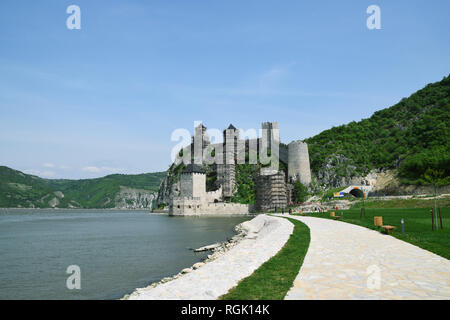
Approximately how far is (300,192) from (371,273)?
6549cm

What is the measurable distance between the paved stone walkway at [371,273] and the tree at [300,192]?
60.0 meters

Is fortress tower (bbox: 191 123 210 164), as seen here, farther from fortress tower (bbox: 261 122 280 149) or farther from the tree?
the tree

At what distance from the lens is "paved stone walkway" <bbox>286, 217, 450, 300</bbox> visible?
6832 mm

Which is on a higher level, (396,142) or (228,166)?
(396,142)

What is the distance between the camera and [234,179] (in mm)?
89562

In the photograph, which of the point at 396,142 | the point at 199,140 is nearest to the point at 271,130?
the point at 199,140

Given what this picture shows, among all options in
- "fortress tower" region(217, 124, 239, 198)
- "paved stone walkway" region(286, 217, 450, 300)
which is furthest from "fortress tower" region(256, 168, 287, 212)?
"paved stone walkway" region(286, 217, 450, 300)

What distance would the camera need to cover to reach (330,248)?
12781mm

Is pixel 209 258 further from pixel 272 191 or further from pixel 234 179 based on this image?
pixel 234 179

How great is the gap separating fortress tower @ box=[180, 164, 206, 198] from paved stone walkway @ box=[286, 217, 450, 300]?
6688 cm

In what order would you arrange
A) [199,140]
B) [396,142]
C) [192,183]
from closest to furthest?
1. [192,183]
2. [396,142]
3. [199,140]

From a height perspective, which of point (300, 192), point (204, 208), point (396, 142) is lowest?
point (204, 208)
